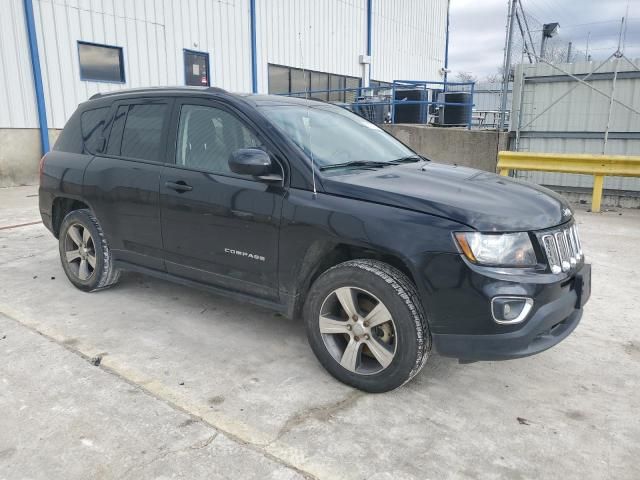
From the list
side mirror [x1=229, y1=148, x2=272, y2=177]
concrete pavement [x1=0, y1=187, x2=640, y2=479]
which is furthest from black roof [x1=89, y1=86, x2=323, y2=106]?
concrete pavement [x1=0, y1=187, x2=640, y2=479]

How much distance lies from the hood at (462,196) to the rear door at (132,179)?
155cm

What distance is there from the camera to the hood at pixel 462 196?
107 inches

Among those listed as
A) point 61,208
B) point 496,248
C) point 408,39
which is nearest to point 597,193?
point 496,248

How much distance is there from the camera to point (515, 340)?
2.65 m

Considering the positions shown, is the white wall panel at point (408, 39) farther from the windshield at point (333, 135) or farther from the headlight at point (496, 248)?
the headlight at point (496, 248)

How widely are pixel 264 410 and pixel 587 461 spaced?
5.27 feet

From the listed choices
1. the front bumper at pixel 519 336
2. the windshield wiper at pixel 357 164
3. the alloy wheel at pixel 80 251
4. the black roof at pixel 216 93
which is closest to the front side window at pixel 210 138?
the black roof at pixel 216 93

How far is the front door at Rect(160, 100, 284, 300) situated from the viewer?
3334 mm

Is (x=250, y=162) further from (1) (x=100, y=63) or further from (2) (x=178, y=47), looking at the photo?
(2) (x=178, y=47)

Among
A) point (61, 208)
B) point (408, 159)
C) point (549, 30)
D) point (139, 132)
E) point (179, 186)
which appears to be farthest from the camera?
point (549, 30)

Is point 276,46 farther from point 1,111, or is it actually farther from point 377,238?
point 377,238

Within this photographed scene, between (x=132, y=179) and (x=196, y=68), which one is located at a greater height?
(x=196, y=68)

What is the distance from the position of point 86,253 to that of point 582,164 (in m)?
7.47

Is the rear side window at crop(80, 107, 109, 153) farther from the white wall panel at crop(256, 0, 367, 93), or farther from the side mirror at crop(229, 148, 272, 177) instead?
the white wall panel at crop(256, 0, 367, 93)
